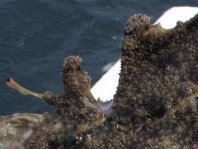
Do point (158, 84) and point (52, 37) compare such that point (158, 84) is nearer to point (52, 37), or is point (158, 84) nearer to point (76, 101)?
point (76, 101)

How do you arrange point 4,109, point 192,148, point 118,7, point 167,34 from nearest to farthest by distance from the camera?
point 192,148
point 167,34
point 4,109
point 118,7

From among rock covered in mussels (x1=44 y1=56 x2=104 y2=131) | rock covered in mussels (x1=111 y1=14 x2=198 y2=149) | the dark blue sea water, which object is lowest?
the dark blue sea water

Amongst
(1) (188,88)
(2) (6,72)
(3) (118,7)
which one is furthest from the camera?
(3) (118,7)

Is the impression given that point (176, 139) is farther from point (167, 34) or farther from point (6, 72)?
point (6, 72)

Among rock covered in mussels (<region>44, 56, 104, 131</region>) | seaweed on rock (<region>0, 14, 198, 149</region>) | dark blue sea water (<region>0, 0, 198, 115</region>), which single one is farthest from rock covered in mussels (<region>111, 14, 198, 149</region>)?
dark blue sea water (<region>0, 0, 198, 115</region>)

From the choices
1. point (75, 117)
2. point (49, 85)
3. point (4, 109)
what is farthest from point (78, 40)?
point (75, 117)

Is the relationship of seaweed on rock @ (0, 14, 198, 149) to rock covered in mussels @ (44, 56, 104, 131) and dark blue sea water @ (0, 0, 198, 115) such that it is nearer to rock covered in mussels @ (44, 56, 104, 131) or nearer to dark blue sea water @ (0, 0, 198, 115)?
rock covered in mussels @ (44, 56, 104, 131)

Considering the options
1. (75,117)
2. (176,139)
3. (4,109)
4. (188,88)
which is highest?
(188,88)
